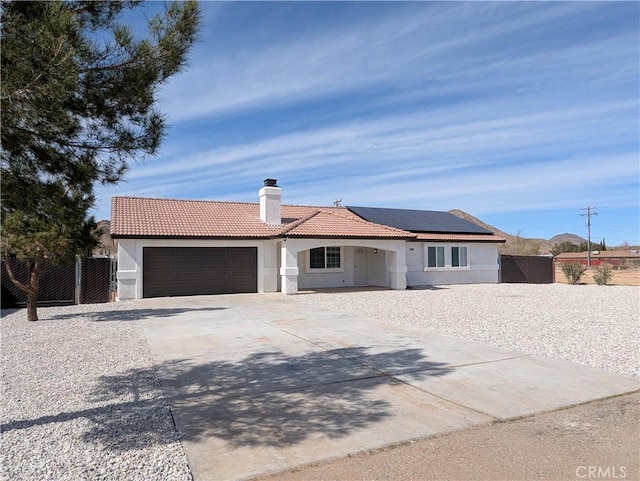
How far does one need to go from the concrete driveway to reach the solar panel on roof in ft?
55.9

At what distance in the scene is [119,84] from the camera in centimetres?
544

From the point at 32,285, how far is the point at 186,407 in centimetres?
1035

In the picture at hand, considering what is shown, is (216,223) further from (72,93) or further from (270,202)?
(72,93)

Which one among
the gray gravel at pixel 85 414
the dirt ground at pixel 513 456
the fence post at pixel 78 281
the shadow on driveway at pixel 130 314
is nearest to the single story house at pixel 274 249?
the fence post at pixel 78 281

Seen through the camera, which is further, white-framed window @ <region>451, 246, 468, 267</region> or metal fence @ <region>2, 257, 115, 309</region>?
white-framed window @ <region>451, 246, 468, 267</region>

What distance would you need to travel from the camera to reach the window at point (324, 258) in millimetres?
24109

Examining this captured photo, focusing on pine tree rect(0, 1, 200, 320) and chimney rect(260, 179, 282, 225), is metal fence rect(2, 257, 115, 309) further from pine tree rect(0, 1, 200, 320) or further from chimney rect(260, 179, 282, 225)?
pine tree rect(0, 1, 200, 320)

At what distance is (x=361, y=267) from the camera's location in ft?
84.9

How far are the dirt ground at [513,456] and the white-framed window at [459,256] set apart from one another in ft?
74.2

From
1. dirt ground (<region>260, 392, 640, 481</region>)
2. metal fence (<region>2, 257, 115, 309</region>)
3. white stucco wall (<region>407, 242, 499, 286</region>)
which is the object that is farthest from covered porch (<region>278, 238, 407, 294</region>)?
dirt ground (<region>260, 392, 640, 481</region>)

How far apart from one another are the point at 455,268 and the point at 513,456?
23799 mm

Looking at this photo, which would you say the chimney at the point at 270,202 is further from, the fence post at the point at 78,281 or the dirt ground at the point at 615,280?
the dirt ground at the point at 615,280

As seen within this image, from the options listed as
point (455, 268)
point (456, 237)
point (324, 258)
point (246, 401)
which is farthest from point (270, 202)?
point (246, 401)

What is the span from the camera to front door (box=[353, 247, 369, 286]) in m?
25.6
